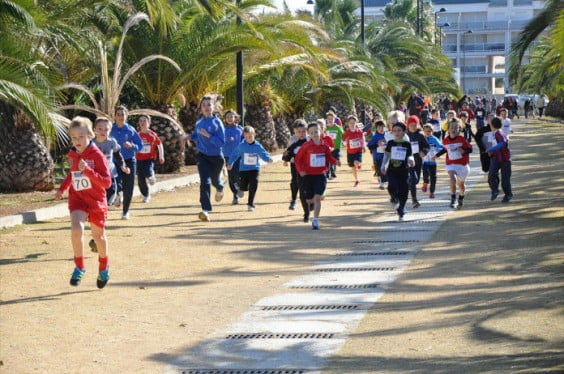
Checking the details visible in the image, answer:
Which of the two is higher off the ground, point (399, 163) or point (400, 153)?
point (400, 153)

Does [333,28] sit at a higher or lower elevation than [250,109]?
higher

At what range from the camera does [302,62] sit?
27312 mm

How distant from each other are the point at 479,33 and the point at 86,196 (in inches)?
4614

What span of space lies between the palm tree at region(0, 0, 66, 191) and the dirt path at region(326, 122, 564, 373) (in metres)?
5.66

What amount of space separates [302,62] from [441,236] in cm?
1461

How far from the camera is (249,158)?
685 inches

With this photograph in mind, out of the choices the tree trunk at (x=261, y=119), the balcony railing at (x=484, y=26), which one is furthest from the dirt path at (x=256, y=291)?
the balcony railing at (x=484, y=26)

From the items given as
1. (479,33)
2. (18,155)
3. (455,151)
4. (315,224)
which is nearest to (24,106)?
(315,224)

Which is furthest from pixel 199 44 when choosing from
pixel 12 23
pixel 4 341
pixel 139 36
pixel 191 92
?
pixel 4 341

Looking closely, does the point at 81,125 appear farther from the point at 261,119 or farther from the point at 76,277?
the point at 261,119

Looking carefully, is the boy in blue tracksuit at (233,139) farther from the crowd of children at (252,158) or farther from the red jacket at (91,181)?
the red jacket at (91,181)

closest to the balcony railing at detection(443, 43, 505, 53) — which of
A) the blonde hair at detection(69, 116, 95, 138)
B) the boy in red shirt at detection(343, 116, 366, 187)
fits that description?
the boy in red shirt at detection(343, 116, 366, 187)

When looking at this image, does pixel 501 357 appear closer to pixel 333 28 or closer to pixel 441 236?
pixel 441 236

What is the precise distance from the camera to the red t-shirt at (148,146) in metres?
17.9
